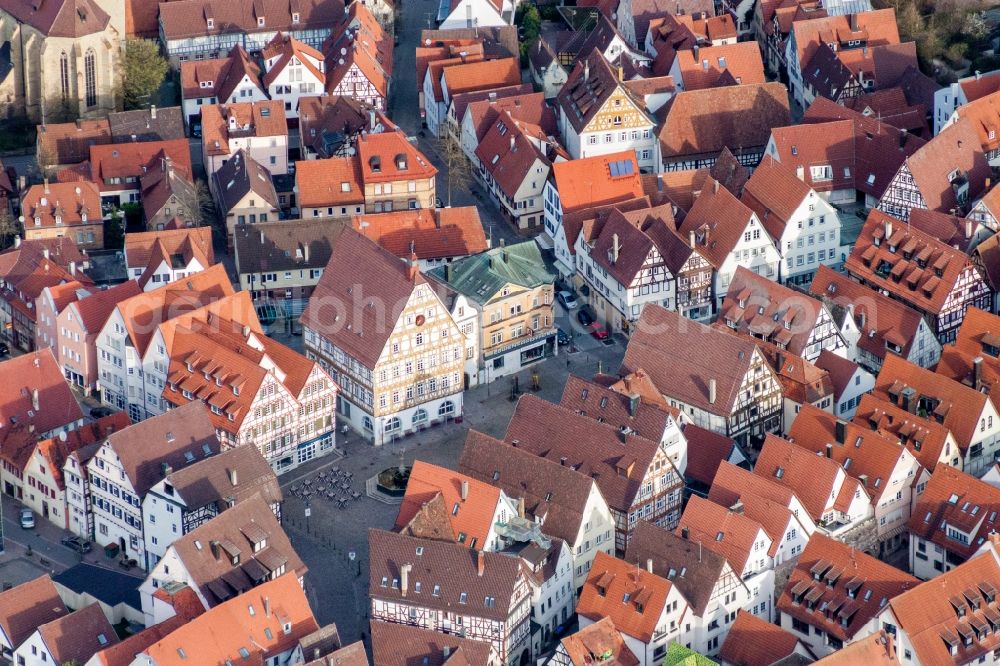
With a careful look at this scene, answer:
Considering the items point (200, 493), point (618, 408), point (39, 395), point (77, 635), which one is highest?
point (618, 408)

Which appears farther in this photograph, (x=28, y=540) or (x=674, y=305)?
(x=674, y=305)

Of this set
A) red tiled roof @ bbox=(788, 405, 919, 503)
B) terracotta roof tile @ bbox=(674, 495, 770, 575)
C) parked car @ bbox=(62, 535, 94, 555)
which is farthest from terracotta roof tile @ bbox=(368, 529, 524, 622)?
red tiled roof @ bbox=(788, 405, 919, 503)

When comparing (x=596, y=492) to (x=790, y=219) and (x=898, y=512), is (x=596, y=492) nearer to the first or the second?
(x=898, y=512)

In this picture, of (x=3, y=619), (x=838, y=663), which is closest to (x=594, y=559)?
(x=838, y=663)

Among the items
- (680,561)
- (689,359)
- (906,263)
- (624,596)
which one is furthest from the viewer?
(906,263)

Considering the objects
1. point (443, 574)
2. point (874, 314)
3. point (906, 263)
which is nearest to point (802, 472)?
point (874, 314)

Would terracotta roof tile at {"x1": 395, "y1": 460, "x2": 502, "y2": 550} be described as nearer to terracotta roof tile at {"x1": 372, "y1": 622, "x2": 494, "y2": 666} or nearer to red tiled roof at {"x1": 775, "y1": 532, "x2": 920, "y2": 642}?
terracotta roof tile at {"x1": 372, "y1": 622, "x2": 494, "y2": 666}

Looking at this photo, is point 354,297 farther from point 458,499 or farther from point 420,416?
point 458,499
